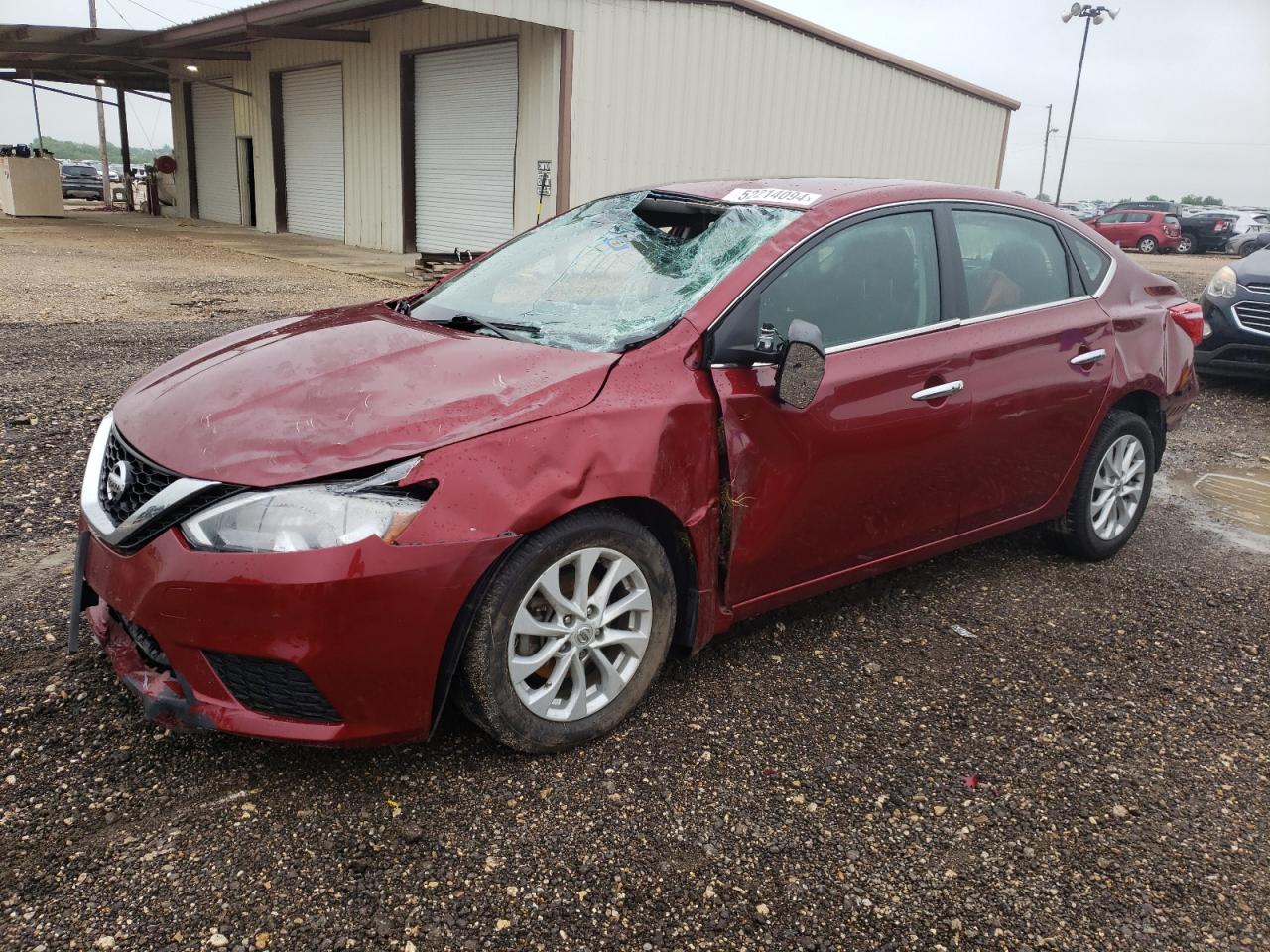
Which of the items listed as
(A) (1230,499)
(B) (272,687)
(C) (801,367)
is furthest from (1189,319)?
(B) (272,687)

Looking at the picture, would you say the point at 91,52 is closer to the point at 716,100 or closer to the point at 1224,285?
the point at 716,100

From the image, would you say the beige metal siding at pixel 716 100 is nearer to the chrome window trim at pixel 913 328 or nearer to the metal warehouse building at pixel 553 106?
the metal warehouse building at pixel 553 106

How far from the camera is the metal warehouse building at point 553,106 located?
14.7 meters

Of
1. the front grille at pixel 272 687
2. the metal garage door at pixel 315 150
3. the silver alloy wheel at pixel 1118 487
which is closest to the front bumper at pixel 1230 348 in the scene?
the silver alloy wheel at pixel 1118 487

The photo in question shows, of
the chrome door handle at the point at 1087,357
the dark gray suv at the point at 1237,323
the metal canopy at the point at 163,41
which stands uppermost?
the metal canopy at the point at 163,41

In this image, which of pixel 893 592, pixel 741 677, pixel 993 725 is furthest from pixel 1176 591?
pixel 741 677

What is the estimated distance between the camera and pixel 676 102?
49.4 ft

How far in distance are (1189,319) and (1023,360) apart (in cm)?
138

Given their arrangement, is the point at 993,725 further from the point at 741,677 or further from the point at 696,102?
the point at 696,102

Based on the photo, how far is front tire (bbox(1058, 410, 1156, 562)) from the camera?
13.6ft

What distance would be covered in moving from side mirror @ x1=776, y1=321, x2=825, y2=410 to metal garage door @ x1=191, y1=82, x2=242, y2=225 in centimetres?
2775

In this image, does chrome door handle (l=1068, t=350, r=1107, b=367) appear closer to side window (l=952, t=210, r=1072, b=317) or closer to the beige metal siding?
side window (l=952, t=210, r=1072, b=317)

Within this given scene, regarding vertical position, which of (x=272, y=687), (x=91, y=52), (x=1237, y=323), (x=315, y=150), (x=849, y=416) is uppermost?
(x=91, y=52)

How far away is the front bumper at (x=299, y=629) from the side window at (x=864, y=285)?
1298 mm
